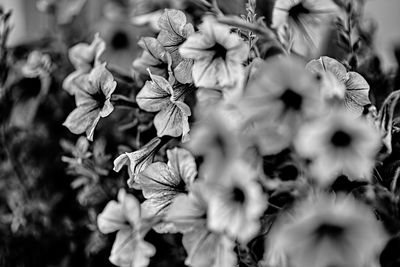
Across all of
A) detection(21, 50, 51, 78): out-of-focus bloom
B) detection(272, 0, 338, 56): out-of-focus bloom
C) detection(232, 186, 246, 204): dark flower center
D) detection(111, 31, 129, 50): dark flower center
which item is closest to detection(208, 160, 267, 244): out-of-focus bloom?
detection(232, 186, 246, 204): dark flower center

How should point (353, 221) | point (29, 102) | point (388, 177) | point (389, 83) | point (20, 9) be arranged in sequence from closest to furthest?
point (353, 221)
point (388, 177)
point (389, 83)
point (29, 102)
point (20, 9)

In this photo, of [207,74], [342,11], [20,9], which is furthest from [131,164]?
[20,9]

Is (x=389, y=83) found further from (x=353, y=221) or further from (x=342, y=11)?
(x=353, y=221)

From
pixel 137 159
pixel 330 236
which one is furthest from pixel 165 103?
pixel 330 236

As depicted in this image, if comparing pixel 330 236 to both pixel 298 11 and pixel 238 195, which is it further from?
pixel 298 11

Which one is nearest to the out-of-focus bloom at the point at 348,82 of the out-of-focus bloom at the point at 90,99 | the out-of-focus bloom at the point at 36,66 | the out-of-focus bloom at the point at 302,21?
the out-of-focus bloom at the point at 302,21

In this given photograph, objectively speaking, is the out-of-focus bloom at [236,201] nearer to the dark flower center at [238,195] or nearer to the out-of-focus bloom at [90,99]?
the dark flower center at [238,195]
